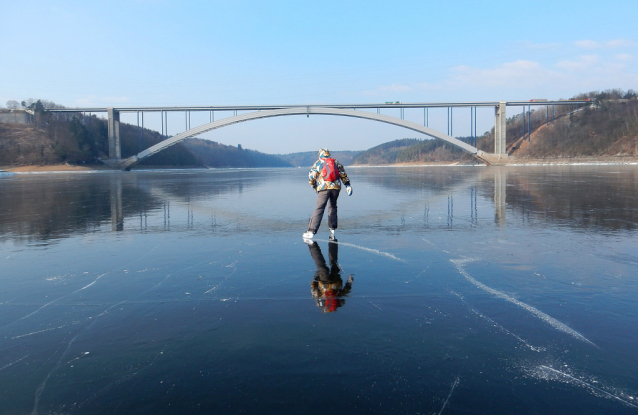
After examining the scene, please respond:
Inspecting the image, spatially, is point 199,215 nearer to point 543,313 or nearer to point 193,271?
point 193,271

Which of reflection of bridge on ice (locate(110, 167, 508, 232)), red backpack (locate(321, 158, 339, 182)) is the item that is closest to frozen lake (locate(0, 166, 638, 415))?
red backpack (locate(321, 158, 339, 182))

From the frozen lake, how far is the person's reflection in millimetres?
28

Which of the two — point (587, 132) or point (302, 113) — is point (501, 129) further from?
point (302, 113)

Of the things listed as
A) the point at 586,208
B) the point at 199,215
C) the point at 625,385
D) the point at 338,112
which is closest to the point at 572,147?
the point at 338,112

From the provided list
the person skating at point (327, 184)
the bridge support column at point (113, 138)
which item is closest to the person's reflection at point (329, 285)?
the person skating at point (327, 184)

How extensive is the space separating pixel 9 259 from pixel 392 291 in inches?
212

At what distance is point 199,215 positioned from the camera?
1114cm

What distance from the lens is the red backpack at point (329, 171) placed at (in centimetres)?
795

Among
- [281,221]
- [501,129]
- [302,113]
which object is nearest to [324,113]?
[302,113]

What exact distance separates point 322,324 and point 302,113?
76533 millimetres

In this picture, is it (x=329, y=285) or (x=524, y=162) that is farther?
(x=524, y=162)

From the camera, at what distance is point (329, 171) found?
26.2ft

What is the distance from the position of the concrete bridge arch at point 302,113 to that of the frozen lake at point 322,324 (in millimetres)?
70746

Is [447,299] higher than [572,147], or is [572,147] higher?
[572,147]
